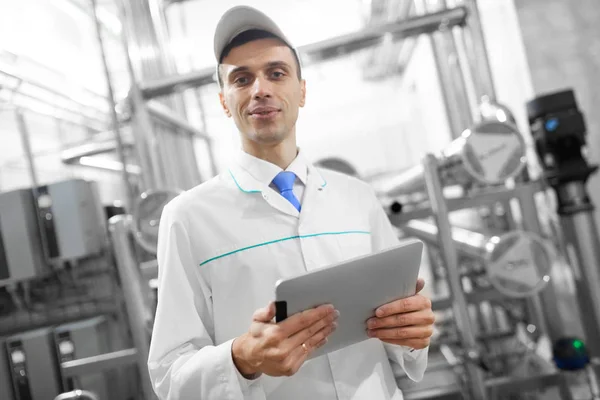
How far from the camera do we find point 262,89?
0.98m


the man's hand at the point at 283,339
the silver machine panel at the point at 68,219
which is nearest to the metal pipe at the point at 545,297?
the man's hand at the point at 283,339

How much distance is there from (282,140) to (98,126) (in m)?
5.64

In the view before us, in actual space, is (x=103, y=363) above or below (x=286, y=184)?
below

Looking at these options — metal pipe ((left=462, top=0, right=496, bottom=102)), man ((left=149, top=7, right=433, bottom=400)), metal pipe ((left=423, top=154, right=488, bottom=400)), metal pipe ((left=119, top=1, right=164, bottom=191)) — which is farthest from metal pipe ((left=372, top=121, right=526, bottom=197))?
metal pipe ((left=119, top=1, right=164, bottom=191))

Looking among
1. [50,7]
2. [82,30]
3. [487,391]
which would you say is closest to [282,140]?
[487,391]

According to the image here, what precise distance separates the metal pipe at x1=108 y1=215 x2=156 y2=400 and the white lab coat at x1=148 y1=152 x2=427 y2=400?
107 centimetres

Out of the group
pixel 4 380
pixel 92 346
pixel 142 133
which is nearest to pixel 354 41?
pixel 142 133

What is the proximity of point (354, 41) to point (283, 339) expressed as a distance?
5.90ft

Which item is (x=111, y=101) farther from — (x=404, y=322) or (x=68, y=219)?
(x=404, y=322)

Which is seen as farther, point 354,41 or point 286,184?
point 354,41

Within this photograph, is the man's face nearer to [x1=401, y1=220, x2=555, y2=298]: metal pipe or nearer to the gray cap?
the gray cap

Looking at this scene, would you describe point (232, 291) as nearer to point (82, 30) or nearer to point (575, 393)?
point (575, 393)

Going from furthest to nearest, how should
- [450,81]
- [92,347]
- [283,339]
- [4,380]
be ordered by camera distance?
[450,81], [92,347], [4,380], [283,339]

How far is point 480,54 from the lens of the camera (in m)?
2.23
